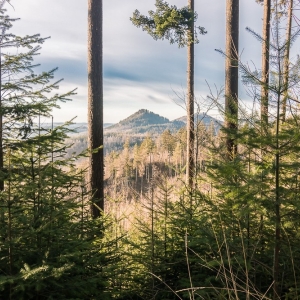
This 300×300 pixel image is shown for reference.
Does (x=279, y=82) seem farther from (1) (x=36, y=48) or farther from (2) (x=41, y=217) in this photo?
(1) (x=36, y=48)

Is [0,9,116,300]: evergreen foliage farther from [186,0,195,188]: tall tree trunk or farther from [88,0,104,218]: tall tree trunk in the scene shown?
[186,0,195,188]: tall tree trunk

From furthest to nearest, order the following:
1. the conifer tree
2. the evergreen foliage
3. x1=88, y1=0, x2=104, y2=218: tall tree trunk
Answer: the conifer tree
x1=88, y1=0, x2=104, y2=218: tall tree trunk
the evergreen foliage

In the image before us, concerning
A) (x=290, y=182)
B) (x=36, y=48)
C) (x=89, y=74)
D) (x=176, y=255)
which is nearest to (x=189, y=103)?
(x=89, y=74)

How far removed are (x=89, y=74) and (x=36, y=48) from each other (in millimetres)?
1407

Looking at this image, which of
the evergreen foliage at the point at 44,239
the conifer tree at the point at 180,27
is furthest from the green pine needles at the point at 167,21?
the evergreen foliage at the point at 44,239

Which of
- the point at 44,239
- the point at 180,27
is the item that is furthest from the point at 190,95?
the point at 44,239

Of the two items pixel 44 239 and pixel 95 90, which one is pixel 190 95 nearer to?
pixel 95 90

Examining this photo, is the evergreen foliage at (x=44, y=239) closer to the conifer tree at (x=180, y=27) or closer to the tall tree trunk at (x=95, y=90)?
the tall tree trunk at (x=95, y=90)

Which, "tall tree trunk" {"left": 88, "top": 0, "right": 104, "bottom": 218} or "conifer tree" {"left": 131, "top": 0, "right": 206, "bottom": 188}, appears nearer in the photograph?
"tall tree trunk" {"left": 88, "top": 0, "right": 104, "bottom": 218}

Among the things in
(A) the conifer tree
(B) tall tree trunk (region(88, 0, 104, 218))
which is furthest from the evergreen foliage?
(A) the conifer tree

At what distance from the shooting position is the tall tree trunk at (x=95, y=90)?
20.0 feet

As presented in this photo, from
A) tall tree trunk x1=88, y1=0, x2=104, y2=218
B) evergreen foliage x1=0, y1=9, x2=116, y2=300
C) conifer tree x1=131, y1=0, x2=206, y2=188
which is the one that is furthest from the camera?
conifer tree x1=131, y1=0, x2=206, y2=188

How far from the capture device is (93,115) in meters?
6.16

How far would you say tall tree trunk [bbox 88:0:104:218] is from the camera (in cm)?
611
